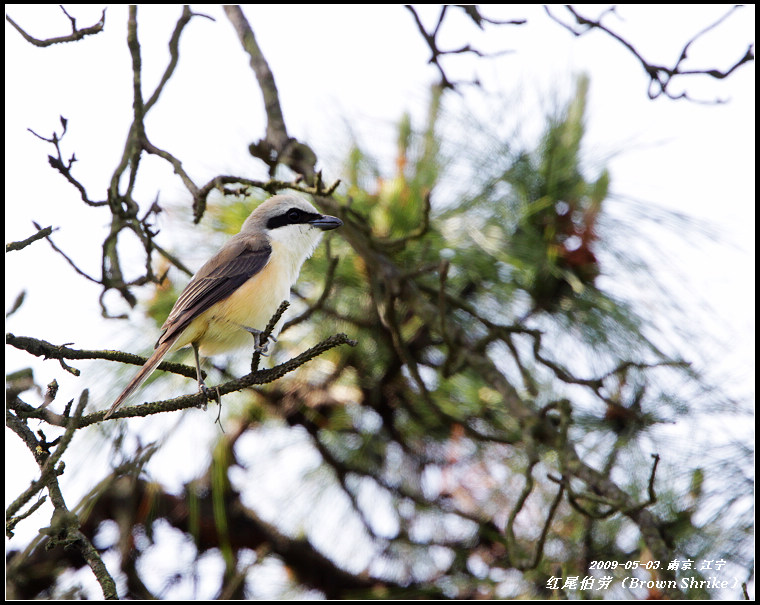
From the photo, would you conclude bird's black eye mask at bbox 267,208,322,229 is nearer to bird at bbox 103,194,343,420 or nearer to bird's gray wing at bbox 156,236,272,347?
bird at bbox 103,194,343,420

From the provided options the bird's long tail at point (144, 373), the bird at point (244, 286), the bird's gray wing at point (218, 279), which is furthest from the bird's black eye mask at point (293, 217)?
the bird's long tail at point (144, 373)

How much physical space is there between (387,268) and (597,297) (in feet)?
3.90

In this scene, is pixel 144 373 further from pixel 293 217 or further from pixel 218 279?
pixel 293 217

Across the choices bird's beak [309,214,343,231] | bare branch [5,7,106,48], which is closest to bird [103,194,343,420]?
bird's beak [309,214,343,231]

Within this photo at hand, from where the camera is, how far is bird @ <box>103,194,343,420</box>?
258 cm

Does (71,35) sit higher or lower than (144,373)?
higher

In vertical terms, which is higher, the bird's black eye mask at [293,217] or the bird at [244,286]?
the bird's black eye mask at [293,217]

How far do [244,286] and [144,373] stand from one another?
24.6 inches

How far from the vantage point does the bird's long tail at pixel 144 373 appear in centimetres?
197

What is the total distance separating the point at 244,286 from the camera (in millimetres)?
2668

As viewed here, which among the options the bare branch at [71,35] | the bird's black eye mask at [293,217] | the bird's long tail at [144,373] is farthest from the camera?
the bird's black eye mask at [293,217]

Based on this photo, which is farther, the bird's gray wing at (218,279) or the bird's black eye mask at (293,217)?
the bird's black eye mask at (293,217)

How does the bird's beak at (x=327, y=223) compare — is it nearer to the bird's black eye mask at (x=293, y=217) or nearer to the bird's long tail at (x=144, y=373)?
the bird's black eye mask at (x=293, y=217)

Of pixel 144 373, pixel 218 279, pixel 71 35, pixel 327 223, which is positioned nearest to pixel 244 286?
pixel 218 279
